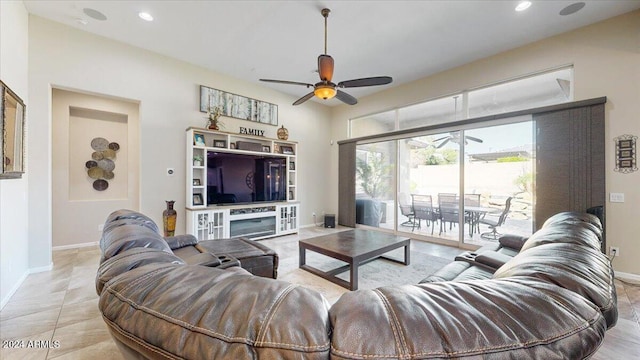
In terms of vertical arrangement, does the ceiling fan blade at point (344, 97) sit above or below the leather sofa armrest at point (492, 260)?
above

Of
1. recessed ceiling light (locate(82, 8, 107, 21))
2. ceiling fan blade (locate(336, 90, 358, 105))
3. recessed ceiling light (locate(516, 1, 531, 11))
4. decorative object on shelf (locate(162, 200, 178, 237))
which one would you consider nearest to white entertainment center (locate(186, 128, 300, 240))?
decorative object on shelf (locate(162, 200, 178, 237))

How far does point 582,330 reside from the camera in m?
0.55

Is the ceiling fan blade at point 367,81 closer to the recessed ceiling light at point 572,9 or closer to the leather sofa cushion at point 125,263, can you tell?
the recessed ceiling light at point 572,9

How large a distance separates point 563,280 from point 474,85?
4636mm

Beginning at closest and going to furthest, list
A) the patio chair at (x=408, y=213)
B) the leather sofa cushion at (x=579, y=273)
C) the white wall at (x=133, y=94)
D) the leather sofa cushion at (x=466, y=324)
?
the leather sofa cushion at (x=466, y=324), the leather sofa cushion at (x=579, y=273), the white wall at (x=133, y=94), the patio chair at (x=408, y=213)

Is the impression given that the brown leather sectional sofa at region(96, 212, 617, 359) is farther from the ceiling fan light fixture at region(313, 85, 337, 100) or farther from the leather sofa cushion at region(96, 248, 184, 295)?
the ceiling fan light fixture at region(313, 85, 337, 100)

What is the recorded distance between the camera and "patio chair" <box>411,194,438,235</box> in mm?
5061

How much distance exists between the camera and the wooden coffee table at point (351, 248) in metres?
2.76

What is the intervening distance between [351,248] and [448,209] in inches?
109

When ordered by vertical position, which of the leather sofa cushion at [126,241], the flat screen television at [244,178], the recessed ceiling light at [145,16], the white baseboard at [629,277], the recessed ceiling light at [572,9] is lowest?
the white baseboard at [629,277]

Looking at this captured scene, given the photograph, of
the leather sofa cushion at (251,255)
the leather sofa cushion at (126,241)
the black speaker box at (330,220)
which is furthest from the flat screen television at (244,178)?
the leather sofa cushion at (126,241)

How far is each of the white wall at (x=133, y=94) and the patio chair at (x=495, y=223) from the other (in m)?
4.60

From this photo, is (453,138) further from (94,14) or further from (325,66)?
(94,14)

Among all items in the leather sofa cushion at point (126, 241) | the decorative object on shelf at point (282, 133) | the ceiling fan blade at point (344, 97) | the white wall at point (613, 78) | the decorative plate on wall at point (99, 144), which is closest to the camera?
the leather sofa cushion at point (126, 241)
